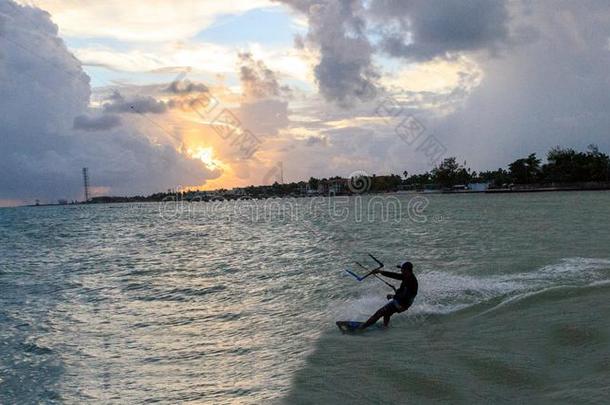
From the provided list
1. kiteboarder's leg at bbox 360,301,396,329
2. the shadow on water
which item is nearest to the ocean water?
the shadow on water

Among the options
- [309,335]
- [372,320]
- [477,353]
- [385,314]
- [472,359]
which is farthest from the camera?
[385,314]

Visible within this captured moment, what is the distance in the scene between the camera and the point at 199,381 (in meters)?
10.9

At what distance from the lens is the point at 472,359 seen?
11109 millimetres

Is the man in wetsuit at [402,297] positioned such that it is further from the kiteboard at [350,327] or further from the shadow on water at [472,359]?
the shadow on water at [472,359]

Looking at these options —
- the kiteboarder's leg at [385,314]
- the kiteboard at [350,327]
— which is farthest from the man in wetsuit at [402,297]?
the kiteboard at [350,327]

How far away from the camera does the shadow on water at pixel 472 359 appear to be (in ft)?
30.4

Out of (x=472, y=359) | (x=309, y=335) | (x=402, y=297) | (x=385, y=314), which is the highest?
(x=402, y=297)

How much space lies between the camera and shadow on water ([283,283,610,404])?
30.4ft

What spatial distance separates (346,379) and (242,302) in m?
10.2

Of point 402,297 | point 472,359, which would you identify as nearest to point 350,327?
point 402,297

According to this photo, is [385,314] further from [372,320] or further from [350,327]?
[350,327]

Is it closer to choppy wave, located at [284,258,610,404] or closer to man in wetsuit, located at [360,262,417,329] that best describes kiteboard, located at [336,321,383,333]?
man in wetsuit, located at [360,262,417,329]

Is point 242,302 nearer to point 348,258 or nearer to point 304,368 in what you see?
point 304,368

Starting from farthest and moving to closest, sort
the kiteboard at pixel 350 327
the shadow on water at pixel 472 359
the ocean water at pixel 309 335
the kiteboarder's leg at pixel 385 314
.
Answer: the kiteboarder's leg at pixel 385 314 → the kiteboard at pixel 350 327 → the ocean water at pixel 309 335 → the shadow on water at pixel 472 359
